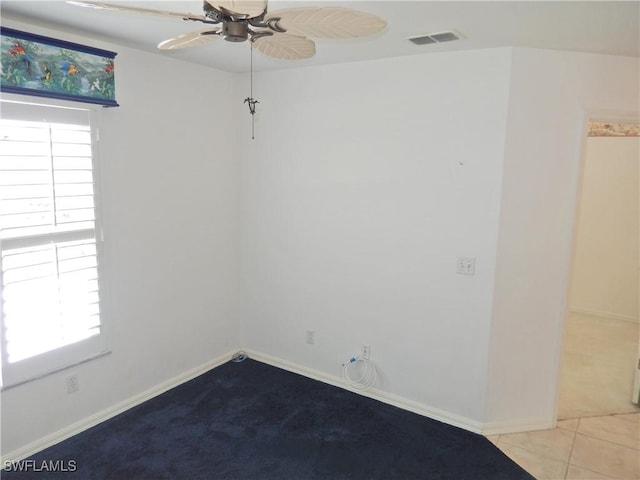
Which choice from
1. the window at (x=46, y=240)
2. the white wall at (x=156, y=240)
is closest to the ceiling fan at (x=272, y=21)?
the window at (x=46, y=240)

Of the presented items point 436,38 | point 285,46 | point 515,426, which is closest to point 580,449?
point 515,426

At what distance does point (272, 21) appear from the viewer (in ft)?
4.96

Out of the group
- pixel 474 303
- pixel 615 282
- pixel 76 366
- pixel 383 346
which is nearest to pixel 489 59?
pixel 474 303

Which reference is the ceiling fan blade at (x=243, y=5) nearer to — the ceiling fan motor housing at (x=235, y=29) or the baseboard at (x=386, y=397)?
the ceiling fan motor housing at (x=235, y=29)

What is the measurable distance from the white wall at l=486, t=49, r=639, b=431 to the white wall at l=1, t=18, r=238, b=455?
226 cm

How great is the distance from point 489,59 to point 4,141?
2836mm

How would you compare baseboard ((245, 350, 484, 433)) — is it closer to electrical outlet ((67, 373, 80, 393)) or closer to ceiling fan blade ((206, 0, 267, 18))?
electrical outlet ((67, 373, 80, 393))

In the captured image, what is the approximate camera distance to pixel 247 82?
386cm

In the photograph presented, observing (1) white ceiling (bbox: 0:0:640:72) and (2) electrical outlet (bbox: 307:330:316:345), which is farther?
(2) electrical outlet (bbox: 307:330:316:345)

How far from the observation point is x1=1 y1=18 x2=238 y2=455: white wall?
2.97 metres

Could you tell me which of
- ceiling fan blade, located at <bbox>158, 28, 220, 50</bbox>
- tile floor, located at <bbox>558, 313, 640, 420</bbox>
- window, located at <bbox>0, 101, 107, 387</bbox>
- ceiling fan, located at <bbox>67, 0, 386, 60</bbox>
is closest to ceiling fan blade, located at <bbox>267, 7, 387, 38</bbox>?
ceiling fan, located at <bbox>67, 0, 386, 60</bbox>

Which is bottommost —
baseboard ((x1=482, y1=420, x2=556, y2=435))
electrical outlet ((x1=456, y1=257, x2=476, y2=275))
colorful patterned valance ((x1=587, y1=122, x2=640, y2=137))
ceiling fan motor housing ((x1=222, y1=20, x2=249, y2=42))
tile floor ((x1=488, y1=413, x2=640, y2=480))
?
tile floor ((x1=488, y1=413, x2=640, y2=480))

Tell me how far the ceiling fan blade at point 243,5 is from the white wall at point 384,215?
6.41 feet

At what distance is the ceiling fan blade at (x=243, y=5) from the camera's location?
1262 millimetres
